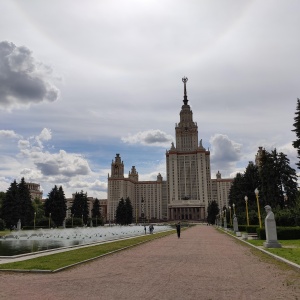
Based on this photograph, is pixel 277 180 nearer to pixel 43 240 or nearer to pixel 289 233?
pixel 289 233

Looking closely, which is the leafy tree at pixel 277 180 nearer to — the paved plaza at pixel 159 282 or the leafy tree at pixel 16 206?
the paved plaza at pixel 159 282

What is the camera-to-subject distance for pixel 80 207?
360 feet

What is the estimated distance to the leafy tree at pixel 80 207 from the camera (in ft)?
358

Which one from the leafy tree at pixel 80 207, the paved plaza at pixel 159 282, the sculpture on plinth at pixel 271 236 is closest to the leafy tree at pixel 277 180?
the sculpture on plinth at pixel 271 236

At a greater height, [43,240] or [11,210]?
[11,210]

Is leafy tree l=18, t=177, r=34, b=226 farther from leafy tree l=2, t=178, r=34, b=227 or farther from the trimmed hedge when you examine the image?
the trimmed hedge

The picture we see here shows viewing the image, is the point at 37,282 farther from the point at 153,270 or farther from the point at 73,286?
the point at 153,270

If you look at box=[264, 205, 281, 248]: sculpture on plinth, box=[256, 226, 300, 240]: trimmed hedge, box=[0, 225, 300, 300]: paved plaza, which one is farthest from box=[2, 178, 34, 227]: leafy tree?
box=[0, 225, 300, 300]: paved plaza

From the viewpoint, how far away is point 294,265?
1340 cm

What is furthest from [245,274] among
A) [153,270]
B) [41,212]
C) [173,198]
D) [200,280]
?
[173,198]

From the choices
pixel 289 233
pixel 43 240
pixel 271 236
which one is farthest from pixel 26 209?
pixel 271 236

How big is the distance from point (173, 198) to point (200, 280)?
7459 inches

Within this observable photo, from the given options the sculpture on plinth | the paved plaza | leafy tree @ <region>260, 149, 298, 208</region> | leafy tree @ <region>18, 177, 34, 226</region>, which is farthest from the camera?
leafy tree @ <region>18, 177, 34, 226</region>

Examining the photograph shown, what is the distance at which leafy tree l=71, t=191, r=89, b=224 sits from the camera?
358 ft
